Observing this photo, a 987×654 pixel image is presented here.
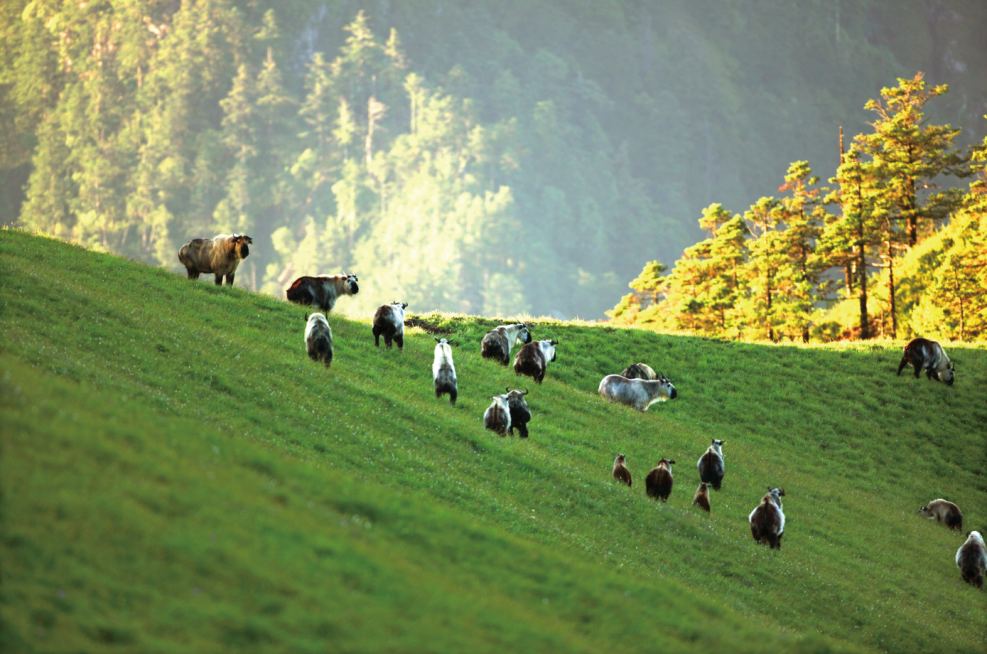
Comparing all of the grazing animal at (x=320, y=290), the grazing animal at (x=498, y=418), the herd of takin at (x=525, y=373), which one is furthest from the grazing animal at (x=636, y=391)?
the grazing animal at (x=320, y=290)

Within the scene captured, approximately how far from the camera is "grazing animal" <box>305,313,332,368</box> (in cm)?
2023

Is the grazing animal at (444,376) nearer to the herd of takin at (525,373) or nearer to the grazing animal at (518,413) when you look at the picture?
the herd of takin at (525,373)

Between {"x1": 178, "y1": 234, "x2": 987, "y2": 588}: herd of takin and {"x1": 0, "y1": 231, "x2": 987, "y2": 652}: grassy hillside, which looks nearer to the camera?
{"x1": 0, "y1": 231, "x2": 987, "y2": 652}: grassy hillside

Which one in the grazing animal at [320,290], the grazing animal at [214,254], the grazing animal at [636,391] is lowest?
the grazing animal at [636,391]

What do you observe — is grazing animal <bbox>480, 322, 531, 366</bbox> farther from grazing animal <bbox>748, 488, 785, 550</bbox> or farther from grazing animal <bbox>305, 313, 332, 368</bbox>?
grazing animal <bbox>748, 488, 785, 550</bbox>

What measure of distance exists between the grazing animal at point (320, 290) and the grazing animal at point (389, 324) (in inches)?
65.7

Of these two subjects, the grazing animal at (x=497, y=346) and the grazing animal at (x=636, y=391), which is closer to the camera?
the grazing animal at (x=497, y=346)

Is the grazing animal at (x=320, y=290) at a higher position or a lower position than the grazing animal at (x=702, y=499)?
higher

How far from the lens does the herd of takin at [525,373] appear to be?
65.9ft

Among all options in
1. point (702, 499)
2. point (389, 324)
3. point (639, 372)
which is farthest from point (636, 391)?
point (389, 324)

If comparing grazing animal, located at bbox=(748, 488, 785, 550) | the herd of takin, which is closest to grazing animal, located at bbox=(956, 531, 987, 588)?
the herd of takin

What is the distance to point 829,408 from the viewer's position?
3594 centimetres

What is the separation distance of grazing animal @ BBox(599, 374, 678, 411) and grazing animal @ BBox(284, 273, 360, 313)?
38.9 feet

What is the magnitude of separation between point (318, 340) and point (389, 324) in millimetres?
4938
